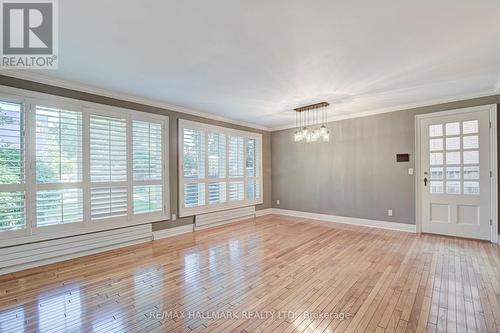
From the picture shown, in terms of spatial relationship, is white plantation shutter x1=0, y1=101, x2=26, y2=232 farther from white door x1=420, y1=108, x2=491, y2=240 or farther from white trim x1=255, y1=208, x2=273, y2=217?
white door x1=420, y1=108, x2=491, y2=240

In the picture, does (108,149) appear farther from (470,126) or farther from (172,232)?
(470,126)

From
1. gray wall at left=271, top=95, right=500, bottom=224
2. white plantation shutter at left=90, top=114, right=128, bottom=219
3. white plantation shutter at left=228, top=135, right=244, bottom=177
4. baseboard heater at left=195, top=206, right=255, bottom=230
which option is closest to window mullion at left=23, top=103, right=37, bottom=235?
white plantation shutter at left=90, top=114, right=128, bottom=219

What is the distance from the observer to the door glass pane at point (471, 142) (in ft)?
13.3

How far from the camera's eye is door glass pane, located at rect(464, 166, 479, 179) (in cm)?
406

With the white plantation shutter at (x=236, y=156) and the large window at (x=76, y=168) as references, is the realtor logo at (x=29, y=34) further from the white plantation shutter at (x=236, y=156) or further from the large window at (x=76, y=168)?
the white plantation shutter at (x=236, y=156)

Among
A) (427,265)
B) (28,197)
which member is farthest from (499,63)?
(28,197)

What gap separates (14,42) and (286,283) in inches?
149

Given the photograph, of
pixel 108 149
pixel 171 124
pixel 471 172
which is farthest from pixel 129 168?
pixel 471 172

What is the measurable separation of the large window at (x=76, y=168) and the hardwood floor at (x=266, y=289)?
593mm

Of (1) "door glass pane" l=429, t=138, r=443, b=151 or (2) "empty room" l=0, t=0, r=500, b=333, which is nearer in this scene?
(2) "empty room" l=0, t=0, r=500, b=333

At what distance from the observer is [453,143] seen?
4.26m

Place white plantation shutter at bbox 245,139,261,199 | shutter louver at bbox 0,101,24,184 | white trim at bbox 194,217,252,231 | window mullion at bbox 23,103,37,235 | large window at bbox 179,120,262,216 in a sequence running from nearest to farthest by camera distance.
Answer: shutter louver at bbox 0,101,24,184 < window mullion at bbox 23,103,37,235 < large window at bbox 179,120,262,216 < white trim at bbox 194,217,252,231 < white plantation shutter at bbox 245,139,261,199

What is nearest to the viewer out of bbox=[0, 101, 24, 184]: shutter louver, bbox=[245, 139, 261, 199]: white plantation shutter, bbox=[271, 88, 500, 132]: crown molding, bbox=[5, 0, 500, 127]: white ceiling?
bbox=[5, 0, 500, 127]: white ceiling

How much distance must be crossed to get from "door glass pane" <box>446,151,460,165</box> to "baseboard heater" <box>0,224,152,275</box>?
5547 mm
